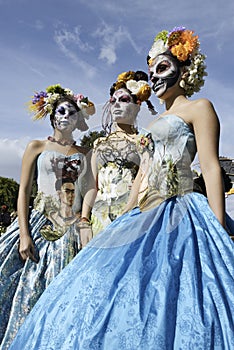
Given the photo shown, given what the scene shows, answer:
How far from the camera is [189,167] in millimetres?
2910

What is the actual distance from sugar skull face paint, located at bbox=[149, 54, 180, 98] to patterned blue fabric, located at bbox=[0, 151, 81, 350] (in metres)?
1.14

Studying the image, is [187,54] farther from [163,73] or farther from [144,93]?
[144,93]

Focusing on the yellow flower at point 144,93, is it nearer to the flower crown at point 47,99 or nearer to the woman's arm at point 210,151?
the flower crown at point 47,99

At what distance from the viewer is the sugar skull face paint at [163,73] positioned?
10.4ft

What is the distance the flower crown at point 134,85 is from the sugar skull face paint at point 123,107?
58mm

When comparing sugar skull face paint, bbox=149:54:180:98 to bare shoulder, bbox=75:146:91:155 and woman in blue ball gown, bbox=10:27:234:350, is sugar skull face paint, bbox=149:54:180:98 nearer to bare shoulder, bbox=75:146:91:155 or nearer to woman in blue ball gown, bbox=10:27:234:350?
woman in blue ball gown, bbox=10:27:234:350

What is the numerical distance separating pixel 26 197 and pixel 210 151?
6.59 ft

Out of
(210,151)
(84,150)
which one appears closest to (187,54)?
(210,151)

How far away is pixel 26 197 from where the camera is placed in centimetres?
427

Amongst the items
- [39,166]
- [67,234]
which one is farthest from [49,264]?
[39,166]

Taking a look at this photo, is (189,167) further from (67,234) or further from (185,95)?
(67,234)

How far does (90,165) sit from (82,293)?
5.21 feet

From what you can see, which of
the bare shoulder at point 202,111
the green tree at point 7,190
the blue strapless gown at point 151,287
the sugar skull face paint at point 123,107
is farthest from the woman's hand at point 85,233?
the green tree at point 7,190

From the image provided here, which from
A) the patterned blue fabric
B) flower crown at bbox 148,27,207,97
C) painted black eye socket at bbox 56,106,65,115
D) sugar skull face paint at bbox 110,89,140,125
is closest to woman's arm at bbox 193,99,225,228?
flower crown at bbox 148,27,207,97
